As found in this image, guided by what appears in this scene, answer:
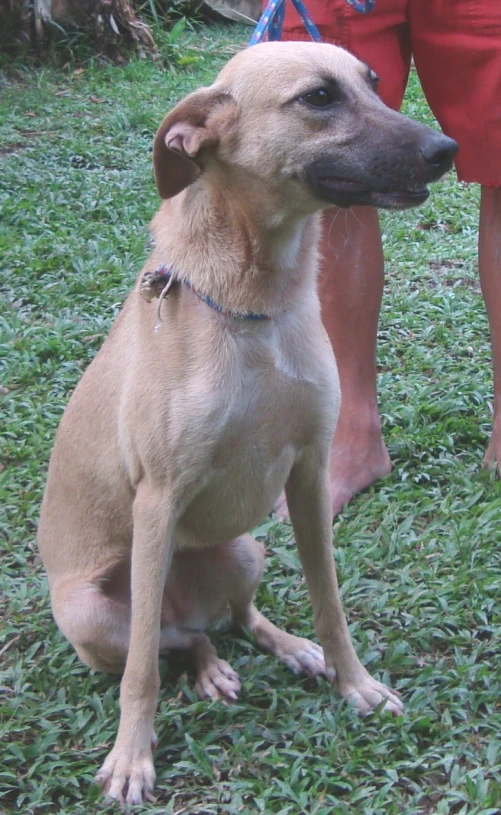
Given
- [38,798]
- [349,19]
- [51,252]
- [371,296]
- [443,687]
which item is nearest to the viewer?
[38,798]

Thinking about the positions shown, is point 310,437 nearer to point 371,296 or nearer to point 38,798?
point 38,798

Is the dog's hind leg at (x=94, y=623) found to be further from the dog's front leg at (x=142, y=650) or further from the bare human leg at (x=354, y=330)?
the bare human leg at (x=354, y=330)

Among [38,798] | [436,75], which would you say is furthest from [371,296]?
[38,798]

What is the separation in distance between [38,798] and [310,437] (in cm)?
122

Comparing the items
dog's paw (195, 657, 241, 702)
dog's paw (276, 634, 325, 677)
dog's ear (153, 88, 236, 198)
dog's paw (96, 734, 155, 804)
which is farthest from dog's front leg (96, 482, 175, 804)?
dog's ear (153, 88, 236, 198)

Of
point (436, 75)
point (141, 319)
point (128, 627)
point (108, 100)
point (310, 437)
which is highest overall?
point (436, 75)

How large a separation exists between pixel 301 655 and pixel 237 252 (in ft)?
4.32

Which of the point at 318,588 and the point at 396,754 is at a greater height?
the point at 318,588

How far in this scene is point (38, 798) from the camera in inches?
106

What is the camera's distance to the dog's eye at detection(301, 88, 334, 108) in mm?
2645

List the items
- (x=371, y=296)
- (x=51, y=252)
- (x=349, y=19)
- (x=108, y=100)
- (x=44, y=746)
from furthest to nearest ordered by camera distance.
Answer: (x=108, y=100) → (x=51, y=252) → (x=371, y=296) → (x=349, y=19) → (x=44, y=746)

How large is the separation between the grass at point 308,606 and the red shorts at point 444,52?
3.99 feet

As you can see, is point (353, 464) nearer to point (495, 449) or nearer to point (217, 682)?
point (495, 449)

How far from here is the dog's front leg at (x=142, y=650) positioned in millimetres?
2742
